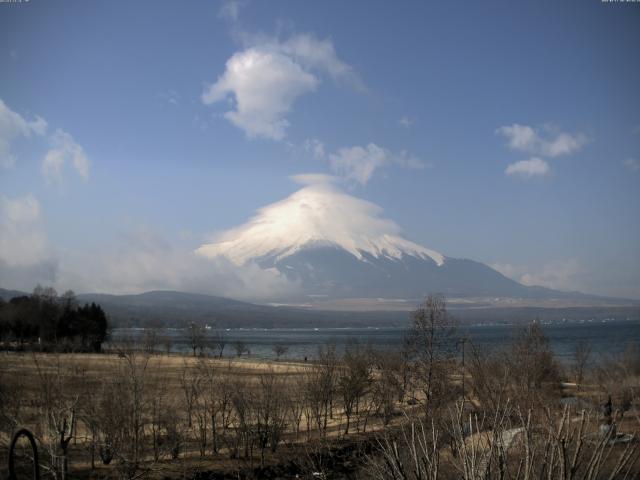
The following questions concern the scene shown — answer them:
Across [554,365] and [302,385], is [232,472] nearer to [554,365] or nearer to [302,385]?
[302,385]

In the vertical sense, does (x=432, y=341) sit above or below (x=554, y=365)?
above

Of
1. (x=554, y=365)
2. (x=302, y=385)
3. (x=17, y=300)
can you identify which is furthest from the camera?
(x=17, y=300)

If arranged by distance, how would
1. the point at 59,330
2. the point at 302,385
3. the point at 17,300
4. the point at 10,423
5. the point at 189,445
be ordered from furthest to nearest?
the point at 17,300, the point at 59,330, the point at 302,385, the point at 189,445, the point at 10,423

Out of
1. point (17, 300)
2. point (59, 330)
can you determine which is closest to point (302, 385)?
point (59, 330)

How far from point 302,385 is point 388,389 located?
588 cm

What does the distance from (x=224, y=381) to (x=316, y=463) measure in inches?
253

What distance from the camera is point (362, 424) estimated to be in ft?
122

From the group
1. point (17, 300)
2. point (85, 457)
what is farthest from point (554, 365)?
point (17, 300)

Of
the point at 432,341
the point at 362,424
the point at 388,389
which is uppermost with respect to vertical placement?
the point at 432,341

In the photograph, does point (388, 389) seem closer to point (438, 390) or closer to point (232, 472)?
point (438, 390)

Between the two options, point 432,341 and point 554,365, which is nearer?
point 432,341

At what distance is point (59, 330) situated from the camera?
100 m

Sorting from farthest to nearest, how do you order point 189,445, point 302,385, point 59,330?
point 59,330 → point 302,385 → point 189,445

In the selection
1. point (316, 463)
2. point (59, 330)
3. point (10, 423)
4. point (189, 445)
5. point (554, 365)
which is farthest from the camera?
point (59, 330)
